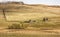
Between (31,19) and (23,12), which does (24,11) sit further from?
(31,19)

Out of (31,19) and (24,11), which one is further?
(24,11)

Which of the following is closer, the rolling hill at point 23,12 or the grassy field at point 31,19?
the grassy field at point 31,19

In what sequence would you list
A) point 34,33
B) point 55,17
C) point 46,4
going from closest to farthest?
point 34,33
point 55,17
point 46,4

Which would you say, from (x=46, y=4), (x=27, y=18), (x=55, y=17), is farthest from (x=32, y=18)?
(x=46, y=4)

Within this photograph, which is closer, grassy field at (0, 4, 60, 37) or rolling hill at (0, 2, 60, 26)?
grassy field at (0, 4, 60, 37)

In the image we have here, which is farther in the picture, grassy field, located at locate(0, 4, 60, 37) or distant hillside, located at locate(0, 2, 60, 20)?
distant hillside, located at locate(0, 2, 60, 20)

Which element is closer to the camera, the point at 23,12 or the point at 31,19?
the point at 31,19

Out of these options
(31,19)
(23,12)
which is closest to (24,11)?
(23,12)

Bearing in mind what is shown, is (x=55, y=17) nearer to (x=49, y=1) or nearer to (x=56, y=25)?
(x=56, y=25)

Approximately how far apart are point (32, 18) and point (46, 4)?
1.23ft

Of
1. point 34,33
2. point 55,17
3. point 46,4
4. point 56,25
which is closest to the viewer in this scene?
point 34,33

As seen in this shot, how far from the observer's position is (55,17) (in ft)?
3.00

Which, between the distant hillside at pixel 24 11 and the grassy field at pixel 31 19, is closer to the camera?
the grassy field at pixel 31 19

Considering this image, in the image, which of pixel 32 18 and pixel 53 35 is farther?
pixel 32 18
